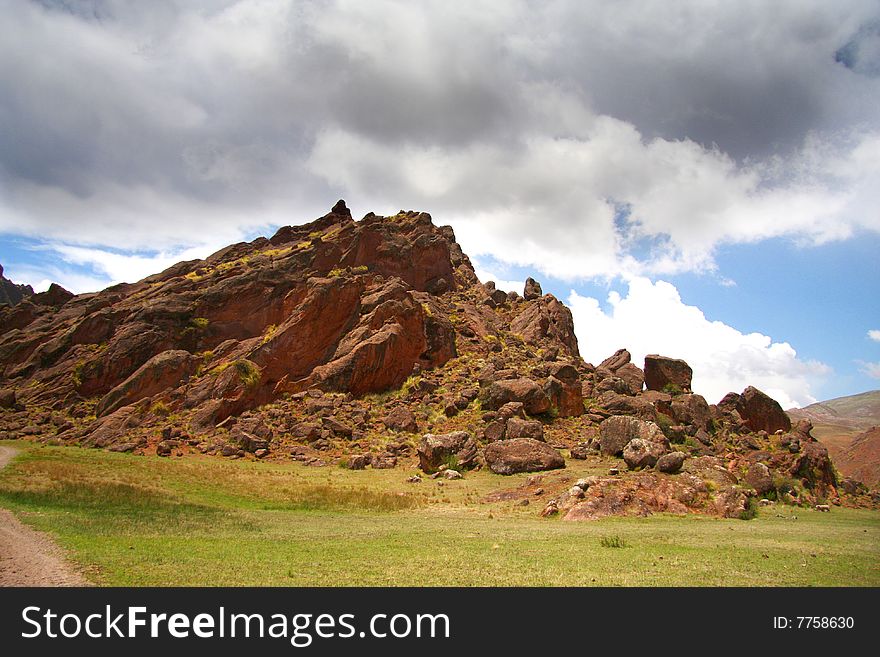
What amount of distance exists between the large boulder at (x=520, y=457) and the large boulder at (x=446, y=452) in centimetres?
139

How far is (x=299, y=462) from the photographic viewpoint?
43.8m

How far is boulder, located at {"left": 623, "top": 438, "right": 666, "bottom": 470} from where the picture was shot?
32.8m

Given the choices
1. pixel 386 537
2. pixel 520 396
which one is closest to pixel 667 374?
pixel 520 396

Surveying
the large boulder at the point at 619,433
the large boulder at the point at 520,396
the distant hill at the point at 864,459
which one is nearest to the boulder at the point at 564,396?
the large boulder at the point at 520,396

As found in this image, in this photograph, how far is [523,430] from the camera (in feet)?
140

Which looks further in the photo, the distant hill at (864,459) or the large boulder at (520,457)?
the distant hill at (864,459)

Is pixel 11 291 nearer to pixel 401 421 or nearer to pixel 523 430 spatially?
pixel 401 421

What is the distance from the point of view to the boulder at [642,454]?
108 feet

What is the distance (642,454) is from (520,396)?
1688cm

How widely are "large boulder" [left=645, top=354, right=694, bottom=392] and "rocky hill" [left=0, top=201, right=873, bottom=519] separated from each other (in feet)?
0.87

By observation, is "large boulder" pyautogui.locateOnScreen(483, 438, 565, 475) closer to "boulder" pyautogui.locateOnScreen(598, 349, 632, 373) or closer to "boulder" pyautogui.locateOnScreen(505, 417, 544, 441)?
"boulder" pyautogui.locateOnScreen(505, 417, 544, 441)

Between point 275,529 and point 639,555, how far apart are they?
13.3m

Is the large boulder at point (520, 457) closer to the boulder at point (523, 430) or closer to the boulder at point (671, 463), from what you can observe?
the boulder at point (523, 430)
